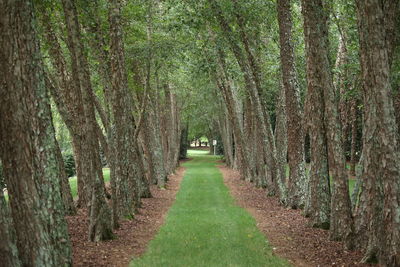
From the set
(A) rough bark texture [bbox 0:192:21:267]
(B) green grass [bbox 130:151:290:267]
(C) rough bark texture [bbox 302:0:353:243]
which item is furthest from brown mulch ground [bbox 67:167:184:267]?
(C) rough bark texture [bbox 302:0:353:243]

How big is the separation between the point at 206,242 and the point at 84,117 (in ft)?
12.3

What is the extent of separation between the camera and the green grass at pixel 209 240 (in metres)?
8.67

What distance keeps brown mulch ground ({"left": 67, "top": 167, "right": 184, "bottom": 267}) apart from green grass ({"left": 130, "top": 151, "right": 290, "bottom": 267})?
286 millimetres

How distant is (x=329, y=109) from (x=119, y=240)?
5308 mm

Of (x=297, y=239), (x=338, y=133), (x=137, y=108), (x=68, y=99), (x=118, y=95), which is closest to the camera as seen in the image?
(x=338, y=133)

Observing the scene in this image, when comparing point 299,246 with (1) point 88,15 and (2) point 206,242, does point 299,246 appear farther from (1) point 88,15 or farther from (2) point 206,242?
(1) point 88,15

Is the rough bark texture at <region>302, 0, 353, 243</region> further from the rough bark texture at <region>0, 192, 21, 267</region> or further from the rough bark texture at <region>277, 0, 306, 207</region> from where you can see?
the rough bark texture at <region>0, 192, 21, 267</region>

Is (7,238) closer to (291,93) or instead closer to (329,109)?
(329,109)

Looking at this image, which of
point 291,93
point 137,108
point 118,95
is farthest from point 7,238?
point 137,108

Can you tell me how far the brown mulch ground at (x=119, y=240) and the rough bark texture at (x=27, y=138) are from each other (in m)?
2.04

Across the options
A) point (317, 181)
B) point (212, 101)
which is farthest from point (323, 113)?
point (212, 101)

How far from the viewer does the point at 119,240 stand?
34.4 ft

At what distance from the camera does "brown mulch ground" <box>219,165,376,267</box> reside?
28.0 feet

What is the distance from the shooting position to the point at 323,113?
10.5 meters
